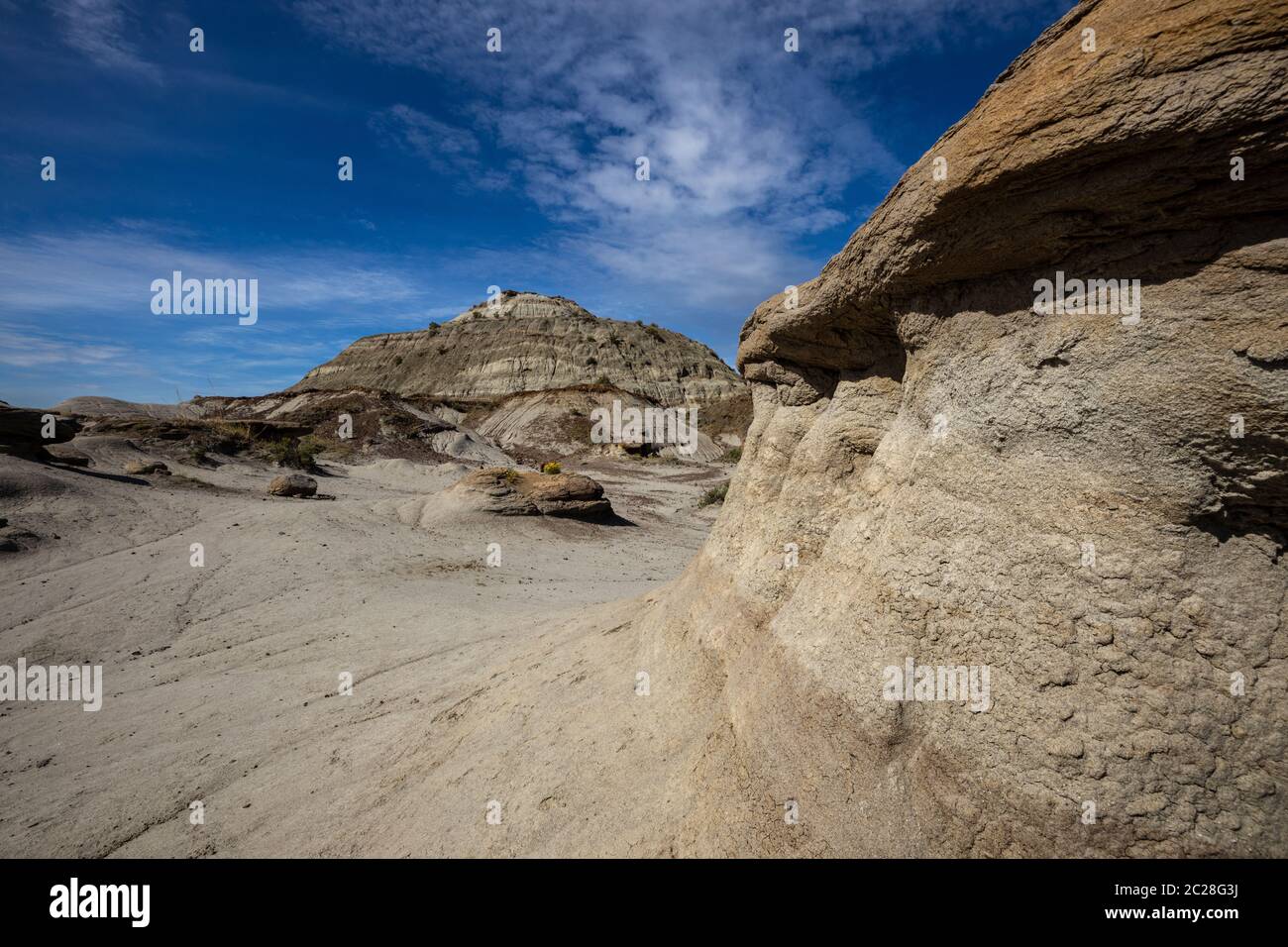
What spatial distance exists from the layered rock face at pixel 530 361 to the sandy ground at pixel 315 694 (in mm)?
39048

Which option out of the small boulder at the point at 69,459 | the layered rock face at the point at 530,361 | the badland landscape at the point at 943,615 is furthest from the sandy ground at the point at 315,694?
the layered rock face at the point at 530,361

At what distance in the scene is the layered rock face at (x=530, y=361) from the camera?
50.6 meters

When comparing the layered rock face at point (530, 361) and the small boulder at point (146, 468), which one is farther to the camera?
the layered rock face at point (530, 361)

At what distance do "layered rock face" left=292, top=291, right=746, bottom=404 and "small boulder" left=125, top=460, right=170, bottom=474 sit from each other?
3472cm

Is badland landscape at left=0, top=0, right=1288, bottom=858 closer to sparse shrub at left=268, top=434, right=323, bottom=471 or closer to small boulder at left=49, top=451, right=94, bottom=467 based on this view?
small boulder at left=49, top=451, right=94, bottom=467

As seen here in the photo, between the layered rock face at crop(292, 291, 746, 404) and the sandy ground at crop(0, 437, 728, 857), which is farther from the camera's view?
the layered rock face at crop(292, 291, 746, 404)

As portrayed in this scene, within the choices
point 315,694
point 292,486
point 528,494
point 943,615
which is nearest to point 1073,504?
point 943,615

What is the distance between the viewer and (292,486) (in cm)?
1378

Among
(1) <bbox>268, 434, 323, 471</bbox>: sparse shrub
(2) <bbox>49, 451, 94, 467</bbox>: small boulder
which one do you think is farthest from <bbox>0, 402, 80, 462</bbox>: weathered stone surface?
(1) <bbox>268, 434, 323, 471</bbox>: sparse shrub

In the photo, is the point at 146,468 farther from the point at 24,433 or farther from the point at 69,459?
the point at 24,433

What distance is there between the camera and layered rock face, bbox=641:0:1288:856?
164cm

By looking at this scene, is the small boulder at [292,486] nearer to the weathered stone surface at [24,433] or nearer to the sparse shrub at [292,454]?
the weathered stone surface at [24,433]

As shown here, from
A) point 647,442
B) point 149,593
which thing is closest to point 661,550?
point 149,593
